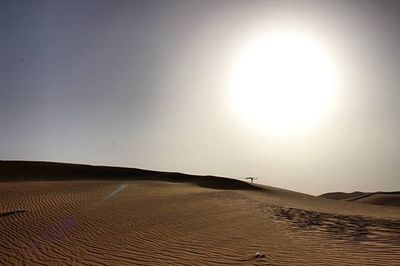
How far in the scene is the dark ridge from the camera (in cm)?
2997

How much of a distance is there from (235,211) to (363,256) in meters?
7.31

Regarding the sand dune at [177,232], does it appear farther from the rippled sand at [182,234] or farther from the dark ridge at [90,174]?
the dark ridge at [90,174]

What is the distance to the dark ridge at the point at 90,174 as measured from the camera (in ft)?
98.3

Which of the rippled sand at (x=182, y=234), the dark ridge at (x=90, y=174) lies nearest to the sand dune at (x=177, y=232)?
the rippled sand at (x=182, y=234)

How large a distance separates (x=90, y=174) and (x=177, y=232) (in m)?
22.8

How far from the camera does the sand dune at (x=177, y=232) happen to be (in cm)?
857

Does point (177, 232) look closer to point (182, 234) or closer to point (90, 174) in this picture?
point (182, 234)

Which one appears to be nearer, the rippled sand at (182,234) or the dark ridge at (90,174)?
the rippled sand at (182,234)

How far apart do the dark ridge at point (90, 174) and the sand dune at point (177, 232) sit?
28.5 ft

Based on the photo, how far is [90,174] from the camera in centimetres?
3291

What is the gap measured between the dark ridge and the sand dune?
870 centimetres

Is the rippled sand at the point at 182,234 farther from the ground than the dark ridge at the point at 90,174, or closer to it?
closer to it

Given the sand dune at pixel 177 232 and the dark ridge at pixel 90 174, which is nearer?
the sand dune at pixel 177 232

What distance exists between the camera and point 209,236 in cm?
1070
